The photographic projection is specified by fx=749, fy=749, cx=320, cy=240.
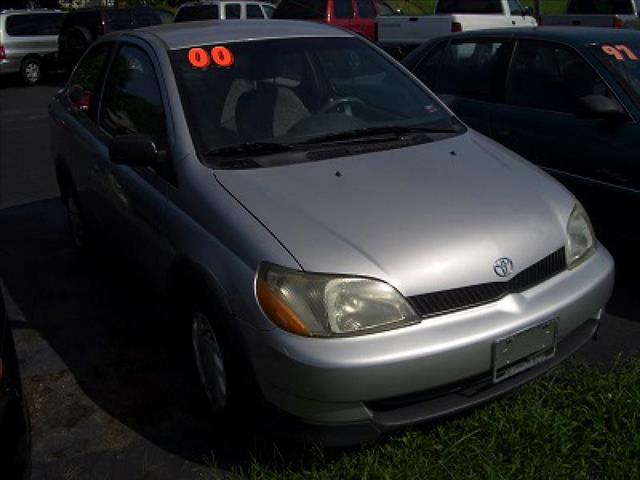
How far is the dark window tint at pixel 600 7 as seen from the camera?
1338cm

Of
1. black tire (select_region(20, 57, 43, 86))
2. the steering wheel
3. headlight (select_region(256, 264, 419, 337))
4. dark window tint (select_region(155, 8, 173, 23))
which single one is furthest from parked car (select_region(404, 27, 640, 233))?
black tire (select_region(20, 57, 43, 86))

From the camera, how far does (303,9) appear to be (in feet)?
53.2

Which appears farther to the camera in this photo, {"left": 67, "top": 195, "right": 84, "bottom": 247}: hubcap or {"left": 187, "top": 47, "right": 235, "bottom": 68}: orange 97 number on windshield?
{"left": 67, "top": 195, "right": 84, "bottom": 247}: hubcap

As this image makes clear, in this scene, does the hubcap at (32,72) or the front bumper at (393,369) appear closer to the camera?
the front bumper at (393,369)

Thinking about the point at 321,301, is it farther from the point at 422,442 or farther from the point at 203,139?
the point at 203,139

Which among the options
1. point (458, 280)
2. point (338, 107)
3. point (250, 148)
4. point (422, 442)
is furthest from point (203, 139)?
point (422, 442)

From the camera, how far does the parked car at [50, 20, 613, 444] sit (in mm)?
2545

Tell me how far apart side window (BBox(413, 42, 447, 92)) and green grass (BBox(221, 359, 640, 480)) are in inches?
128

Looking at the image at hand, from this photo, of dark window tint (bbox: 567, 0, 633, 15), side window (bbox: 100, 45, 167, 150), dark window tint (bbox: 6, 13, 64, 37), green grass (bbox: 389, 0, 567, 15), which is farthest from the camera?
green grass (bbox: 389, 0, 567, 15)

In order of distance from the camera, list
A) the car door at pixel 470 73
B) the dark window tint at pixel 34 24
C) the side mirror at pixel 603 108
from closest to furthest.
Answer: the side mirror at pixel 603 108
the car door at pixel 470 73
the dark window tint at pixel 34 24

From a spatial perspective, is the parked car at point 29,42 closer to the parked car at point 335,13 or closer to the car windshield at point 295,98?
the parked car at point 335,13

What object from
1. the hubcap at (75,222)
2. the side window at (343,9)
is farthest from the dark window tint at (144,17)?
the hubcap at (75,222)

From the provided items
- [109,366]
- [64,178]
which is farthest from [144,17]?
[109,366]

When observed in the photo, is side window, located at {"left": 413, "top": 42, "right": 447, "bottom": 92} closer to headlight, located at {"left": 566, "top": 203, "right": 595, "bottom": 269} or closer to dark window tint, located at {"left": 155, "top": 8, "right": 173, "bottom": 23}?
headlight, located at {"left": 566, "top": 203, "right": 595, "bottom": 269}
